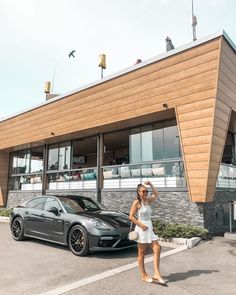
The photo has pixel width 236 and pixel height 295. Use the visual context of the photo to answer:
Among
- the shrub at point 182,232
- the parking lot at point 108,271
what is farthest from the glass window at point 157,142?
the parking lot at point 108,271

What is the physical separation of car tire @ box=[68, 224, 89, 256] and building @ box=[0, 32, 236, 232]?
13.8 feet

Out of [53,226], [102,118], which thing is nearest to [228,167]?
[102,118]

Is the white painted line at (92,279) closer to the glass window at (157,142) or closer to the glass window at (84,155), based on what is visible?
the glass window at (157,142)

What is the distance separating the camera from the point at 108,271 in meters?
5.88

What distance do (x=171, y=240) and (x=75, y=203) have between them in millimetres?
3079

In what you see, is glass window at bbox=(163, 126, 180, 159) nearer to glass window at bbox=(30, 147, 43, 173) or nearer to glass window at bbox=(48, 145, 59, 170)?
glass window at bbox=(48, 145, 59, 170)

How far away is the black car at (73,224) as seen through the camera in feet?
23.0

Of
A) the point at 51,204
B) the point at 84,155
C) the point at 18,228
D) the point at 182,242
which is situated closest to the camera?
the point at 182,242

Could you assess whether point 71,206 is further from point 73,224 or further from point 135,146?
point 135,146

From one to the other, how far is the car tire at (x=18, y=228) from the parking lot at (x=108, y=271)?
2.75 feet

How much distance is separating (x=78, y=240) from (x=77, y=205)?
1.29m

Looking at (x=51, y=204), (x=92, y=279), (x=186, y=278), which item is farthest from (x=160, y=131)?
(x=92, y=279)

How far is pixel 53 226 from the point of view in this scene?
803cm

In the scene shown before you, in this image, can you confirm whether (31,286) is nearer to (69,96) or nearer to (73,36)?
(73,36)
